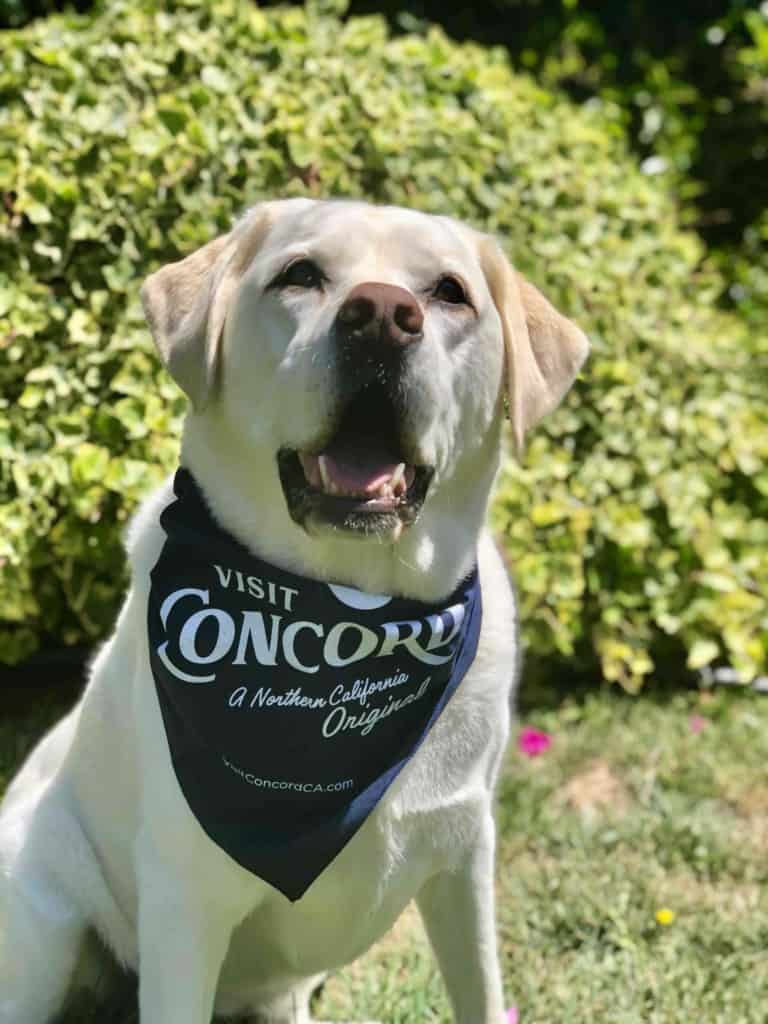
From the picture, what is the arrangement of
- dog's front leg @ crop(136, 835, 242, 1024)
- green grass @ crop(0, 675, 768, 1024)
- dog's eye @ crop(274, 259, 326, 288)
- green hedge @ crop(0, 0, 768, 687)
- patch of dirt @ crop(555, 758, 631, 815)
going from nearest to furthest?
dog's front leg @ crop(136, 835, 242, 1024), dog's eye @ crop(274, 259, 326, 288), green grass @ crop(0, 675, 768, 1024), green hedge @ crop(0, 0, 768, 687), patch of dirt @ crop(555, 758, 631, 815)

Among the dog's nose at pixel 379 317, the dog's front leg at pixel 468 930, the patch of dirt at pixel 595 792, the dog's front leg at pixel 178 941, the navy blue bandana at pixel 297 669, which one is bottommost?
the patch of dirt at pixel 595 792

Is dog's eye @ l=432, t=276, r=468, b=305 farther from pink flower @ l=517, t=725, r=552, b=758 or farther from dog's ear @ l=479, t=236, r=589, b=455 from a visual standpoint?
pink flower @ l=517, t=725, r=552, b=758

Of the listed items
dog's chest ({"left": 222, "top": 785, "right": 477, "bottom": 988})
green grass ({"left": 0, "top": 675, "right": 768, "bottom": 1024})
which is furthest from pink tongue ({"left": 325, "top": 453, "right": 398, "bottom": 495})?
green grass ({"left": 0, "top": 675, "right": 768, "bottom": 1024})

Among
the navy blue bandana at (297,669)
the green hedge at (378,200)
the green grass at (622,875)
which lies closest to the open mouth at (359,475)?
the navy blue bandana at (297,669)

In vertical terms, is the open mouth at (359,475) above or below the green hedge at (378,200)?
above

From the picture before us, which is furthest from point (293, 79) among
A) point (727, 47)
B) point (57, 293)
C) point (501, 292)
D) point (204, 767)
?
point (727, 47)

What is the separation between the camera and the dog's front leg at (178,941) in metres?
2.35

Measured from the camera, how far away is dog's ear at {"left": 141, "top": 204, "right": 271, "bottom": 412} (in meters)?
2.48

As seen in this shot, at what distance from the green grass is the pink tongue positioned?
4.55ft

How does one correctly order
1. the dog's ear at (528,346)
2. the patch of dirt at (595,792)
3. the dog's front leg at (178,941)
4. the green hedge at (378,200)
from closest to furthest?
the dog's front leg at (178,941) < the dog's ear at (528,346) < the green hedge at (378,200) < the patch of dirt at (595,792)

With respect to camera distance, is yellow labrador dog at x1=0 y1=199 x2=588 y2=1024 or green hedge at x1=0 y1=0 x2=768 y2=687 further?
green hedge at x1=0 y1=0 x2=768 y2=687

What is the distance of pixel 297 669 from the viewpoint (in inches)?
101

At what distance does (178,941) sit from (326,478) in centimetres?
88

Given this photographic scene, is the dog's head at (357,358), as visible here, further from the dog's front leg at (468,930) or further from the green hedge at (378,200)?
the green hedge at (378,200)
